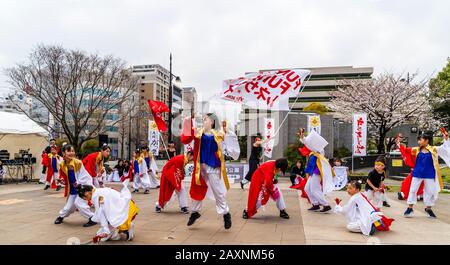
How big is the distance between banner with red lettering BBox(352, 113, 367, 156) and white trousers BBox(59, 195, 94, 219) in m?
15.8

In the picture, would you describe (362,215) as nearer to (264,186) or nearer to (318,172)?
(264,186)

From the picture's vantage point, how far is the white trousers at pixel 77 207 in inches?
255

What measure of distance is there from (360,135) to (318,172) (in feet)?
40.1

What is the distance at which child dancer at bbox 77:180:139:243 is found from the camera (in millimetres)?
5094

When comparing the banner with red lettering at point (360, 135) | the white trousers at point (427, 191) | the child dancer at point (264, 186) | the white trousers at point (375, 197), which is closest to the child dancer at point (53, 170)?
the child dancer at point (264, 186)

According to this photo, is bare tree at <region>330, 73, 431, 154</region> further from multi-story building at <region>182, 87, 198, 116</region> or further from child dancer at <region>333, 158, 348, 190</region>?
multi-story building at <region>182, 87, 198, 116</region>

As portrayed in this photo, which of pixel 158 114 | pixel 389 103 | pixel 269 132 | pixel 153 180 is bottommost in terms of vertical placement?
pixel 153 180

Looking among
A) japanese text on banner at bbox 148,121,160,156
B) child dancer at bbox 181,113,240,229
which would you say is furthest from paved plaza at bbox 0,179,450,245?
japanese text on banner at bbox 148,121,160,156

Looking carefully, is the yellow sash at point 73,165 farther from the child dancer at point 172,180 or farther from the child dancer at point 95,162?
the child dancer at point 172,180

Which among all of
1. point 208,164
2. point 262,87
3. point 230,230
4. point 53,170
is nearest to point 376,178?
point 262,87

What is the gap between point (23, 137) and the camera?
17406 mm
